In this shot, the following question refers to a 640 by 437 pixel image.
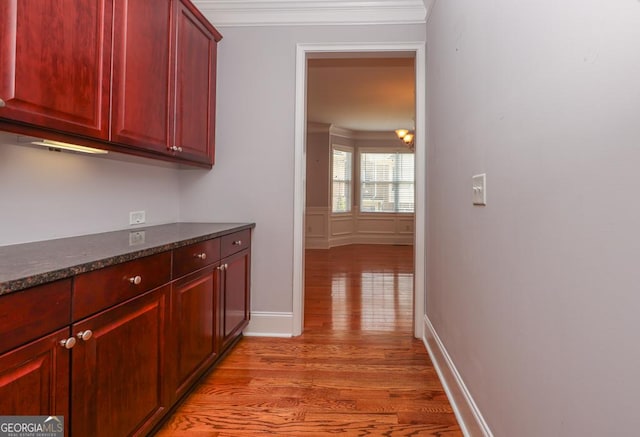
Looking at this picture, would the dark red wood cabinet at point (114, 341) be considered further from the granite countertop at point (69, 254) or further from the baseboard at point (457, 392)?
the baseboard at point (457, 392)

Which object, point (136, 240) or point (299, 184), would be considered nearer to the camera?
point (136, 240)

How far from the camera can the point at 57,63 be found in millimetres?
1307

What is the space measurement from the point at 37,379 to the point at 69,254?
1.45 feet

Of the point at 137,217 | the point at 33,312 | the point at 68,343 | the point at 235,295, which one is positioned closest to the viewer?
the point at 33,312

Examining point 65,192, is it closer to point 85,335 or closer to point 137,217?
point 137,217

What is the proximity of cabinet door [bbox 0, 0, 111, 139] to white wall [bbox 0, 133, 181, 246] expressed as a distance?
12.9 inches

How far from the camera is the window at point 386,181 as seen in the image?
28.4 ft

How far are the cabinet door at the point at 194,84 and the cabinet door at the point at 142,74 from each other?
116 mm

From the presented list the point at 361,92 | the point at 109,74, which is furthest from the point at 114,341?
the point at 361,92

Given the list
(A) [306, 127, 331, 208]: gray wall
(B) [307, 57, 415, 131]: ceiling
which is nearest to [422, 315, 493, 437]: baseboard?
(B) [307, 57, 415, 131]: ceiling

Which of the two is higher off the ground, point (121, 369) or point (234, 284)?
point (234, 284)

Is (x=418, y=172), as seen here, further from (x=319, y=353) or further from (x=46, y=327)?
(x=46, y=327)

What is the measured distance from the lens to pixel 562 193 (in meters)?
0.90

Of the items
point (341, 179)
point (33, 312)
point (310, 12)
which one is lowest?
point (33, 312)
